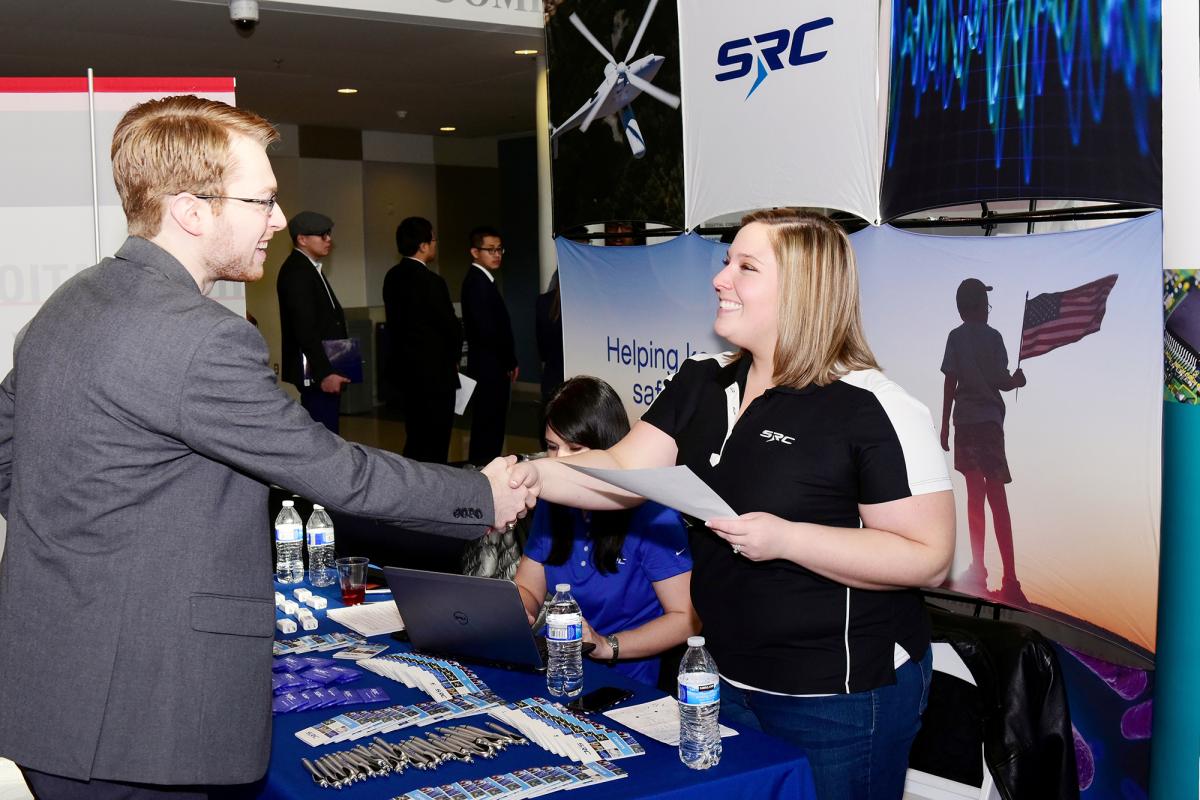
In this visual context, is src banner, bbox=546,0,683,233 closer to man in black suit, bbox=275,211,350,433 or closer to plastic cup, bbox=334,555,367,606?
plastic cup, bbox=334,555,367,606

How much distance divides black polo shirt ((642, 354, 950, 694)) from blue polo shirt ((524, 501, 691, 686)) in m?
0.65

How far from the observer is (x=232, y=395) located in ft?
5.30

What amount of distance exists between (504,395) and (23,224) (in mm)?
4113

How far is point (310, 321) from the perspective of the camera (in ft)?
23.0

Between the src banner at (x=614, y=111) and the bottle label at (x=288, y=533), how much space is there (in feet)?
6.24

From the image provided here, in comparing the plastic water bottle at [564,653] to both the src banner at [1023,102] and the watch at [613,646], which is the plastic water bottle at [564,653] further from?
the src banner at [1023,102]

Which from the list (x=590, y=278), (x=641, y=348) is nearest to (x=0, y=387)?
(x=641, y=348)

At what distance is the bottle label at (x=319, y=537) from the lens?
333 centimetres

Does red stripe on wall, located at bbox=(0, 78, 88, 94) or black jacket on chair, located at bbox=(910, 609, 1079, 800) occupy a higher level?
red stripe on wall, located at bbox=(0, 78, 88, 94)

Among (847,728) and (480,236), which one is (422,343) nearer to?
(480,236)

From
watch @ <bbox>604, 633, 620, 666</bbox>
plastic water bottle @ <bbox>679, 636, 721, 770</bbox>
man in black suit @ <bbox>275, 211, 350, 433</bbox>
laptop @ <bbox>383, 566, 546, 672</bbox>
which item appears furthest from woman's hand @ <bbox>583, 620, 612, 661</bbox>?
man in black suit @ <bbox>275, 211, 350, 433</bbox>

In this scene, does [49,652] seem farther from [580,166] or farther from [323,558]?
[580,166]

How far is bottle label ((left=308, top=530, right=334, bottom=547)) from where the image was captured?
333 centimetres

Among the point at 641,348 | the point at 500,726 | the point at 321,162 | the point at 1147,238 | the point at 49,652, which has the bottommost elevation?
the point at 500,726
